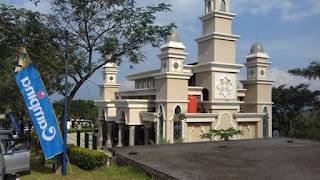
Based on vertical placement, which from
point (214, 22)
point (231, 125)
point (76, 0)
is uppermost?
point (214, 22)

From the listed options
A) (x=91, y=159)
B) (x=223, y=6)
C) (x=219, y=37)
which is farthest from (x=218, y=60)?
(x=91, y=159)

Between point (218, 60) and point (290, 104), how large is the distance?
Answer: 55.9 feet

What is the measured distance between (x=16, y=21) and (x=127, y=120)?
15146 mm

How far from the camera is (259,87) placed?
2692 centimetres

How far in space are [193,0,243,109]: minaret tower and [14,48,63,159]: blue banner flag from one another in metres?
15.1

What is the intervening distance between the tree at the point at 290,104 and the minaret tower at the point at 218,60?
1431 centimetres

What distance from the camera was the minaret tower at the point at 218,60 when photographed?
23.8 m

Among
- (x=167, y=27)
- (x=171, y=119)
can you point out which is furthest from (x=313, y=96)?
(x=167, y=27)

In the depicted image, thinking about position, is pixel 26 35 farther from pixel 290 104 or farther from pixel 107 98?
pixel 290 104

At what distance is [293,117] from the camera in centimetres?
3650

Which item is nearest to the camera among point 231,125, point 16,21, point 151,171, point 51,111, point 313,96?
point 151,171

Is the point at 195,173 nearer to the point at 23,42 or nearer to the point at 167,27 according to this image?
the point at 167,27

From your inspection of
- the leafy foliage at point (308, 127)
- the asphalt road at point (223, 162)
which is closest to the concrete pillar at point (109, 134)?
the leafy foliage at point (308, 127)

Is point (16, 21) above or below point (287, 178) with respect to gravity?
above
